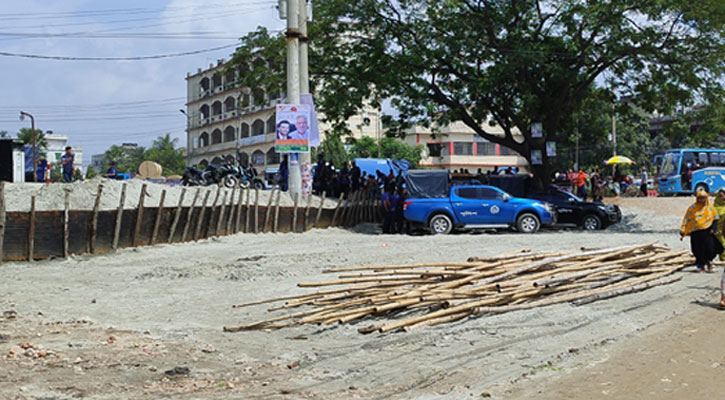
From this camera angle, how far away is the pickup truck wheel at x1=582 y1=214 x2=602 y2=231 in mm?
23109

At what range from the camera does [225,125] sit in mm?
79062

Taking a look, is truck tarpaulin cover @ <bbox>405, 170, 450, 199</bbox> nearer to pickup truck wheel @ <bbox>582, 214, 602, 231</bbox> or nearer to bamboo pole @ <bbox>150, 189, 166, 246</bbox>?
pickup truck wheel @ <bbox>582, 214, 602, 231</bbox>

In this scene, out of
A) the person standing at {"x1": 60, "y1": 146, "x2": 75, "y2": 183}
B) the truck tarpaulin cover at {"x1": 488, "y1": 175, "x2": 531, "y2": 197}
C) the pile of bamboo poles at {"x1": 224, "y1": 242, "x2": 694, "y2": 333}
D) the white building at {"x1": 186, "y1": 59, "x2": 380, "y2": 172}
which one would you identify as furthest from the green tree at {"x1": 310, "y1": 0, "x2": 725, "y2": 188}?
the white building at {"x1": 186, "y1": 59, "x2": 380, "y2": 172}

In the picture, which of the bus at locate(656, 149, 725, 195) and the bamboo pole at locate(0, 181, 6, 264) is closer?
the bamboo pole at locate(0, 181, 6, 264)

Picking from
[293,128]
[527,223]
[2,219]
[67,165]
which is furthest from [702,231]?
[67,165]

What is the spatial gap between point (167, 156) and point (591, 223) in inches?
3044

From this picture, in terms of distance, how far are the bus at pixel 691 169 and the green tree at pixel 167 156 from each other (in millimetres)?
66101

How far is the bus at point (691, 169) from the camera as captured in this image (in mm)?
35406

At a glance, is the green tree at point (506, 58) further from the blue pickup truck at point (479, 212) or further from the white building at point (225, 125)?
the white building at point (225, 125)

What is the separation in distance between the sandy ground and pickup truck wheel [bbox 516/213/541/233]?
9.57m

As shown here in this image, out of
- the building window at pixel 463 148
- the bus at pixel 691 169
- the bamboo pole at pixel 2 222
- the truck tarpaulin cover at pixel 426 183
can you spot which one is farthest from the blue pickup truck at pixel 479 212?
the building window at pixel 463 148

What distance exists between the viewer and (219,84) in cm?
7962

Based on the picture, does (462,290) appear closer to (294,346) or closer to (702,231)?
→ (294,346)

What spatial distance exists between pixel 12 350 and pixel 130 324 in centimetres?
211
